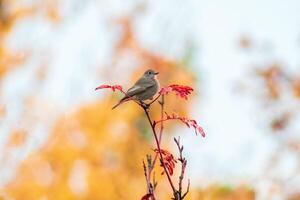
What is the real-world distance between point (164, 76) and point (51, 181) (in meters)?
4.66

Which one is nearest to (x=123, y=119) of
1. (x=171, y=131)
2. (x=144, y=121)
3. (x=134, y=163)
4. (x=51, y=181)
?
(x=134, y=163)

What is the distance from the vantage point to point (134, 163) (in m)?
9.07

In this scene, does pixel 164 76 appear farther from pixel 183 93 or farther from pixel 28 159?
pixel 183 93

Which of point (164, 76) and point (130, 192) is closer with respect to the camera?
point (130, 192)

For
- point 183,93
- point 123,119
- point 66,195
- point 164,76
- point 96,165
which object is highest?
point 164,76

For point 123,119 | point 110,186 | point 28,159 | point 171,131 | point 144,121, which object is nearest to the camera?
point 28,159

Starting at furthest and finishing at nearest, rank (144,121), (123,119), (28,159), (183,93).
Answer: (144,121) → (123,119) → (28,159) → (183,93)

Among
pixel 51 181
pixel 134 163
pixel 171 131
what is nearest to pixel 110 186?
pixel 51 181

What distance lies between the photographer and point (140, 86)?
120 inches

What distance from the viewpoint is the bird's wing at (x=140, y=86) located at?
2.92 m

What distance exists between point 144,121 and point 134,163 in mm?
5391

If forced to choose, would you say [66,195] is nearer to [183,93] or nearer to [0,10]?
[0,10]

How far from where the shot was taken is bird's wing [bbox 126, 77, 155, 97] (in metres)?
2.92

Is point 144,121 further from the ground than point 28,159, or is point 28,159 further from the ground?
point 144,121
